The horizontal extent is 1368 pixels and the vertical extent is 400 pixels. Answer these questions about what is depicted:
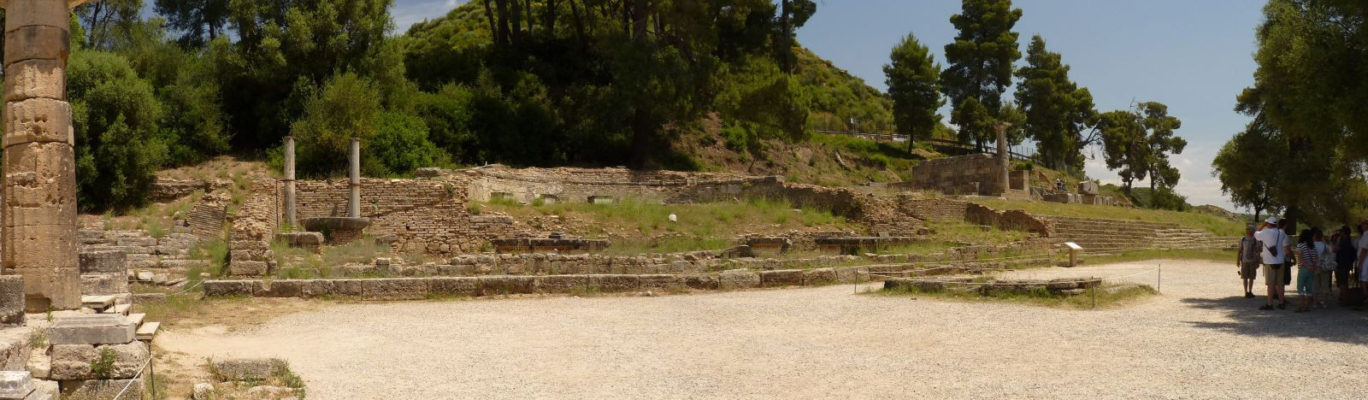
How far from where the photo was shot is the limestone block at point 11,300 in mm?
7301

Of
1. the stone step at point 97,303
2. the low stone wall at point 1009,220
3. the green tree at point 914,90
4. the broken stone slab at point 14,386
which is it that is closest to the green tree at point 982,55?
the green tree at point 914,90

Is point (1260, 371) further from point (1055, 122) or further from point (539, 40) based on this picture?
point (1055, 122)

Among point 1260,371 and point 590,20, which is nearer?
point 1260,371

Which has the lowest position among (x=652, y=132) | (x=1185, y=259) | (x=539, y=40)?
(x=1185, y=259)

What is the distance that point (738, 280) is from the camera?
16844mm

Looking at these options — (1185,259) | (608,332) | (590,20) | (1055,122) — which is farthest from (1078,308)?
(1055,122)

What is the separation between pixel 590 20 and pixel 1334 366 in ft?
106

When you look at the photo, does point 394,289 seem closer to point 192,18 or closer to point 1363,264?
point 1363,264

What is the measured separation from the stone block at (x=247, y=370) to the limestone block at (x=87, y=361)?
30.3 inches

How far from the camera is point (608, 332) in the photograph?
10.8m

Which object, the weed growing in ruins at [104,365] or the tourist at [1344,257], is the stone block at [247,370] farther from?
the tourist at [1344,257]

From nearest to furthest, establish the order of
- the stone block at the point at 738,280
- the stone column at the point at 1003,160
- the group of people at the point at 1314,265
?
the group of people at the point at 1314,265, the stone block at the point at 738,280, the stone column at the point at 1003,160

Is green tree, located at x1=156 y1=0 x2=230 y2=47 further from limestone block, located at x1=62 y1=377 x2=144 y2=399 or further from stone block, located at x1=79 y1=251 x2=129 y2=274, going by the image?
limestone block, located at x1=62 y1=377 x2=144 y2=399

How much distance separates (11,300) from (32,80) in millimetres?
3396
